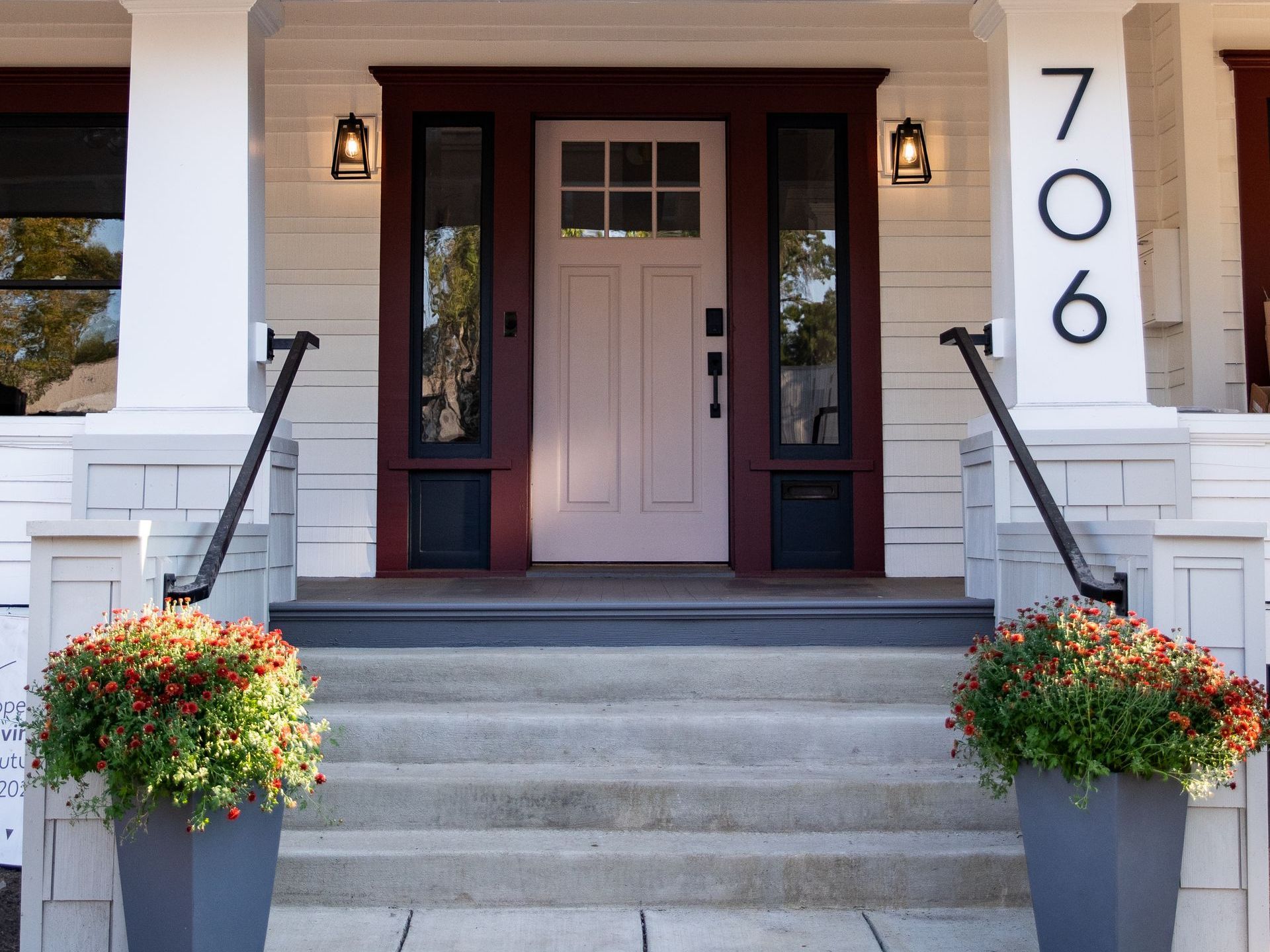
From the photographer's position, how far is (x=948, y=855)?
2896mm

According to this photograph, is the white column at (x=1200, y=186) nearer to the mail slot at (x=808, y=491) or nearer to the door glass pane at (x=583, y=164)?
the mail slot at (x=808, y=491)

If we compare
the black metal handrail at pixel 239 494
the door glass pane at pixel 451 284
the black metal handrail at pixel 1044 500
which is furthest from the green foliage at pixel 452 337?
the black metal handrail at pixel 1044 500

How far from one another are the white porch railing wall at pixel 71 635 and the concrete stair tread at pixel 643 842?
1.47 feet

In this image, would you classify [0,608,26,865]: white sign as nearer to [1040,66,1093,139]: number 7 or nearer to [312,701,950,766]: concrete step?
[312,701,950,766]: concrete step

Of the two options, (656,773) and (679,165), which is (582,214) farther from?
(656,773)

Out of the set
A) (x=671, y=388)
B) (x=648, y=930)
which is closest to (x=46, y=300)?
(x=671, y=388)

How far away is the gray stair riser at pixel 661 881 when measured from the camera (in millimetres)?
2885

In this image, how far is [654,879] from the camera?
289cm

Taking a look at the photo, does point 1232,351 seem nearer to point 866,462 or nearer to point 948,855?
point 866,462

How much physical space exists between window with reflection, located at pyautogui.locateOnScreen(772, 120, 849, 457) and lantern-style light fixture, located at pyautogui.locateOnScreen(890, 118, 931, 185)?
0.27 m

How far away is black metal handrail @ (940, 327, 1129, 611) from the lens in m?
2.93

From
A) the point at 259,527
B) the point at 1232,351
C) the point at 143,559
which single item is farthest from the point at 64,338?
the point at 1232,351

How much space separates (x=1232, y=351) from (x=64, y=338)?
5.41m

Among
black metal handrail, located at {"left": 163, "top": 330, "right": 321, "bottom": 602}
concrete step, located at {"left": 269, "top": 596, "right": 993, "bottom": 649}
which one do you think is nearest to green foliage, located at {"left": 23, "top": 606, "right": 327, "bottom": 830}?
black metal handrail, located at {"left": 163, "top": 330, "right": 321, "bottom": 602}
